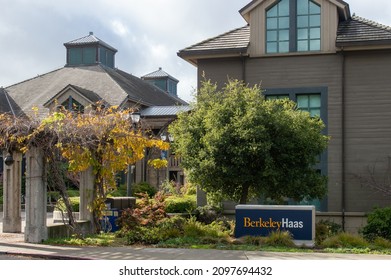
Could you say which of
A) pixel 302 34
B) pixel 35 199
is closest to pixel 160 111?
pixel 302 34

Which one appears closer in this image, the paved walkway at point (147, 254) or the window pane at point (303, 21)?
the paved walkway at point (147, 254)

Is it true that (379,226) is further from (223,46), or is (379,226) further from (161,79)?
(161,79)

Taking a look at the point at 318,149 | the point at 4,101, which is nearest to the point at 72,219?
the point at 318,149

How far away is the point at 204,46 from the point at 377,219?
11.2 m

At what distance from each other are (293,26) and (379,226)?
10207mm

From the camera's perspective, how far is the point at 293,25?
27.7 m

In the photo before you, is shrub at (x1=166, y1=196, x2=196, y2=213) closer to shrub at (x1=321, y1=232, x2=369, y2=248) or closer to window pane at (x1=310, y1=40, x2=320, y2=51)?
shrub at (x1=321, y1=232, x2=369, y2=248)

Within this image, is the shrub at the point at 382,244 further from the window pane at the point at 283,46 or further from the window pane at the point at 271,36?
the window pane at the point at 271,36

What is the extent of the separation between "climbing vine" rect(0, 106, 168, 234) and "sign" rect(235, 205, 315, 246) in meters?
3.21

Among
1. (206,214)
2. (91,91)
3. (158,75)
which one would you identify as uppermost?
(158,75)

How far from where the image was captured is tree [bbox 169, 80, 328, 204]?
21772 mm

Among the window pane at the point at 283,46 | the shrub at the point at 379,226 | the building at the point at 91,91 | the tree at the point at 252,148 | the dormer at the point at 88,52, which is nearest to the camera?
the shrub at the point at 379,226

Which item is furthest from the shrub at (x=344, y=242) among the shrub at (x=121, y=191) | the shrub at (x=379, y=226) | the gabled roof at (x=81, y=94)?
the gabled roof at (x=81, y=94)

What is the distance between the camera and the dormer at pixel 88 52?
54812mm
